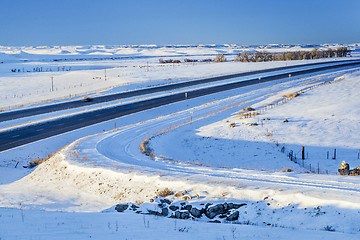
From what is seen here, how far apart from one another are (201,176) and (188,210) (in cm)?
360

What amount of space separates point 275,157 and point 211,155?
4383 mm

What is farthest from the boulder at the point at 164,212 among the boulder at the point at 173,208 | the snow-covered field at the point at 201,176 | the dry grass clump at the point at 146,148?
the dry grass clump at the point at 146,148

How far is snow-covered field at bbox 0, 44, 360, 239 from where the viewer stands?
405 inches

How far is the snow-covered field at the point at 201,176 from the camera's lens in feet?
33.8

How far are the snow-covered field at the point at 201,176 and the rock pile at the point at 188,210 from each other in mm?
214

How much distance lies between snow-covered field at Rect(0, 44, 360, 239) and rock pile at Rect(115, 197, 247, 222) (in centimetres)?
21

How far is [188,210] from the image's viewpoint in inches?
498

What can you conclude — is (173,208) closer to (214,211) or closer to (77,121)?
(214,211)

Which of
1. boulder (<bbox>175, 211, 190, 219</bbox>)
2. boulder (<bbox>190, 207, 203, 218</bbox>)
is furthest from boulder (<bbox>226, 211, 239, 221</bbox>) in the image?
boulder (<bbox>175, 211, 190, 219</bbox>)

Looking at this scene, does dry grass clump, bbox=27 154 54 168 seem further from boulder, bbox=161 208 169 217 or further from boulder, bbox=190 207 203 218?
boulder, bbox=190 207 203 218

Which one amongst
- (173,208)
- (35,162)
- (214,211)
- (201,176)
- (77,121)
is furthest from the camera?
(77,121)

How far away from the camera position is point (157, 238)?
30.5 ft

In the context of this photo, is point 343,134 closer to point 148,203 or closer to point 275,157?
point 275,157

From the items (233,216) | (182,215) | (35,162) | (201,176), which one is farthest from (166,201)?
(35,162)
